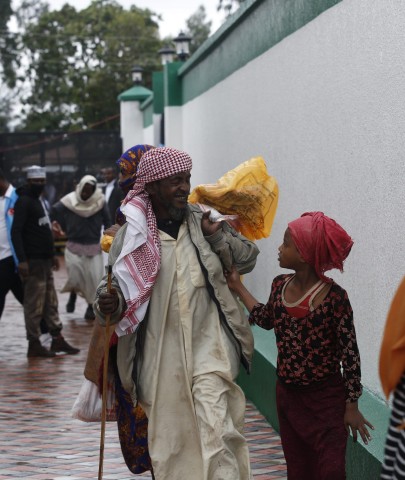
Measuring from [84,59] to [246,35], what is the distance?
1696 inches

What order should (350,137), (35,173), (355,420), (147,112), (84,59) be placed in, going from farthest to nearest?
(84,59) → (147,112) → (35,173) → (350,137) → (355,420)

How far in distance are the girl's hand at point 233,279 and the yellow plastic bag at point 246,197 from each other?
0.55 metres

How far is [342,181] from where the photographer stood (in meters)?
7.24

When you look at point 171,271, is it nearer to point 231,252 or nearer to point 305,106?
point 231,252

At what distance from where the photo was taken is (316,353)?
5172 millimetres

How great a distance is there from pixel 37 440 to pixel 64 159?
66.7 feet

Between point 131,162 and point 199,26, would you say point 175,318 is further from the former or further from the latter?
point 199,26

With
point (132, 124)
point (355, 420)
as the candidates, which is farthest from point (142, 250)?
point (132, 124)

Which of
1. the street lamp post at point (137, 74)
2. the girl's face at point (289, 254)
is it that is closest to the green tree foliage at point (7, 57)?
the street lamp post at point (137, 74)

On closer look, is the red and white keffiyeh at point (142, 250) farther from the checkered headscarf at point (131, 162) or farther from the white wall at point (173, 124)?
the white wall at point (173, 124)

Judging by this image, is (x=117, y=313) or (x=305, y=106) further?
(x=305, y=106)

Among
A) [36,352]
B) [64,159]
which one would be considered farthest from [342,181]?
[64,159]

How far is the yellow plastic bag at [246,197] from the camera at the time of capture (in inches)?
249

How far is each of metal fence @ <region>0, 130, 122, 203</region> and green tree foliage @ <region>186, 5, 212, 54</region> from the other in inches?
1671
